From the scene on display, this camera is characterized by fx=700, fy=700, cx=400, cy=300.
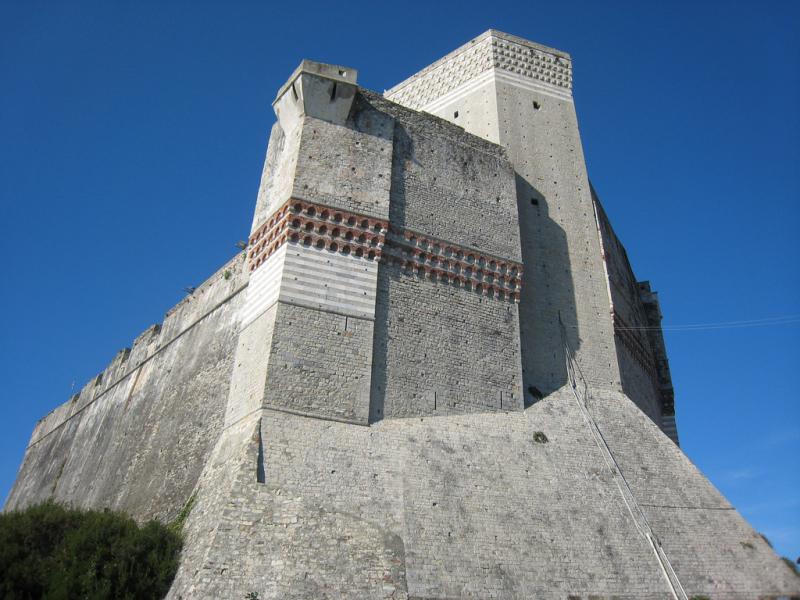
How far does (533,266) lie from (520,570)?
284 inches

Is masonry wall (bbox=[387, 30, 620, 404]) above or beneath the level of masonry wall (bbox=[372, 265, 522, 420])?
above

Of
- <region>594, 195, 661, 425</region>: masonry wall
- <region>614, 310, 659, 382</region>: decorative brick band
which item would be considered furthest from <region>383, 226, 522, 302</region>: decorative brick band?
<region>614, 310, 659, 382</region>: decorative brick band

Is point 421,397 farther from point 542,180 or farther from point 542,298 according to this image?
point 542,180

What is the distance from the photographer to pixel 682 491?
12.9 metres

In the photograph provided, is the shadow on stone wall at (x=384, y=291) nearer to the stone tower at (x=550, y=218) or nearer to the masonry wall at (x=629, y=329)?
the stone tower at (x=550, y=218)

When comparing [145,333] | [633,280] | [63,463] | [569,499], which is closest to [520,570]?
[569,499]

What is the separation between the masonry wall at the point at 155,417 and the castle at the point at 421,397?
0.10 metres

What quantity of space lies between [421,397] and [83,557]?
5650 millimetres

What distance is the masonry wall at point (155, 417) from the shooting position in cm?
1352

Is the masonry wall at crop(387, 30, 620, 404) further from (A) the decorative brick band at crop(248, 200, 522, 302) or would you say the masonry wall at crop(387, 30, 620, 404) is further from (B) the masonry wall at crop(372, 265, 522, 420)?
(A) the decorative brick band at crop(248, 200, 522, 302)

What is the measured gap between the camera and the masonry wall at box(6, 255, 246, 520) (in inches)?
532

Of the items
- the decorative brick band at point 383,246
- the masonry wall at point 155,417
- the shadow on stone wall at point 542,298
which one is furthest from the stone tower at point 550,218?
the masonry wall at point 155,417

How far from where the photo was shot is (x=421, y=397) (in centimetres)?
1211

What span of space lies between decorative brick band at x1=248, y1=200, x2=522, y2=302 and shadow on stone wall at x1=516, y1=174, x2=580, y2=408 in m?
0.93
